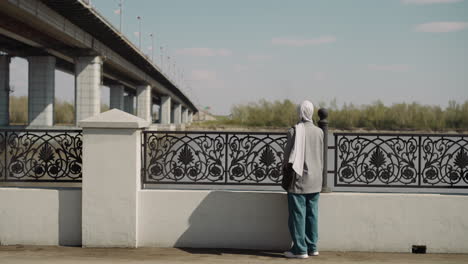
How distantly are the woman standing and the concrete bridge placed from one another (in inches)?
681

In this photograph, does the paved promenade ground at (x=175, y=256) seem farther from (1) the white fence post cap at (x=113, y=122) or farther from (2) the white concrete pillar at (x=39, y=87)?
(2) the white concrete pillar at (x=39, y=87)

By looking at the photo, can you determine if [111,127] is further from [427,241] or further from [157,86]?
[157,86]

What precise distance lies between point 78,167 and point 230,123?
63.5 metres

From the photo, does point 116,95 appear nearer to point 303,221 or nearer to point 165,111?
point 165,111

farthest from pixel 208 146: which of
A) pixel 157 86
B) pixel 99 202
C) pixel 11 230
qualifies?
pixel 157 86

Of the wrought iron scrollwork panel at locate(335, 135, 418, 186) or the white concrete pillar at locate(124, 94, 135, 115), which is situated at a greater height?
the white concrete pillar at locate(124, 94, 135, 115)

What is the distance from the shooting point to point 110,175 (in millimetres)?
5625

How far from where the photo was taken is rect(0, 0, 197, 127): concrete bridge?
2211cm

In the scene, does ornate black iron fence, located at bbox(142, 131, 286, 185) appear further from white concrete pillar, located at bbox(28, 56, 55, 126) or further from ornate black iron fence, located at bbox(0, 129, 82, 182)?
white concrete pillar, located at bbox(28, 56, 55, 126)

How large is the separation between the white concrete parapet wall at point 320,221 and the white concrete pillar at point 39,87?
91.6ft

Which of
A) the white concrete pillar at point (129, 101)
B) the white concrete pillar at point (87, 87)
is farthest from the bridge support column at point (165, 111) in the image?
the white concrete pillar at point (87, 87)

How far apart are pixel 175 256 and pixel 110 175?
3.98 feet

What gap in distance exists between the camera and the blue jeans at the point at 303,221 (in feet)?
17.1

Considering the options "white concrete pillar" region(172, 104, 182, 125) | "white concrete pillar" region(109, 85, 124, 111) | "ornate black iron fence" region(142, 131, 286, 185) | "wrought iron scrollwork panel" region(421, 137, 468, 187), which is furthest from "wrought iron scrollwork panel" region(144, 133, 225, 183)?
"white concrete pillar" region(172, 104, 182, 125)
